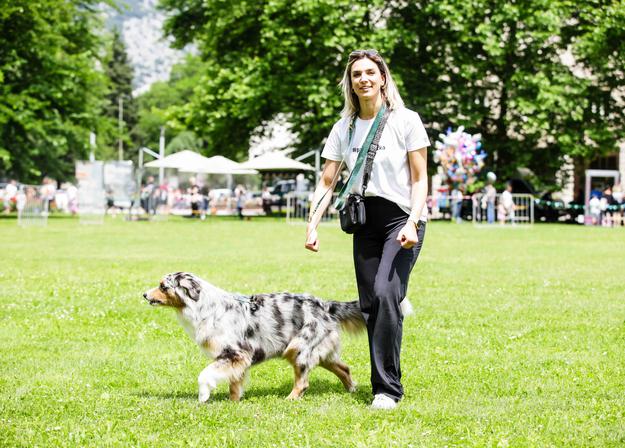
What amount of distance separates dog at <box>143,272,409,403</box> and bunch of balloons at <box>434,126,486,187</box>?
30.1 meters

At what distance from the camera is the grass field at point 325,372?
207 inches

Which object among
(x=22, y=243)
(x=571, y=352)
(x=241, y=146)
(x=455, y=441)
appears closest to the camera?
(x=455, y=441)

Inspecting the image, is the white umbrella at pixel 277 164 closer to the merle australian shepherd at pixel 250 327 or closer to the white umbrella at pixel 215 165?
the white umbrella at pixel 215 165

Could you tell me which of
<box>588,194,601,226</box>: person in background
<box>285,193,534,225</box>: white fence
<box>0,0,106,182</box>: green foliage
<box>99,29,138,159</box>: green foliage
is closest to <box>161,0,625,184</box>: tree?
<box>588,194,601,226</box>: person in background

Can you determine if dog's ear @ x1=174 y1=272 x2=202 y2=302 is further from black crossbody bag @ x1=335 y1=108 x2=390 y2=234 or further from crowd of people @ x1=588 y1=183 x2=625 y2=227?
crowd of people @ x1=588 y1=183 x2=625 y2=227

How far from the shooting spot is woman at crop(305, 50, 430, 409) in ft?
19.3

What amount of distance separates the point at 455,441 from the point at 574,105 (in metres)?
33.5

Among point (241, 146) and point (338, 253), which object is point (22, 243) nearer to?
point (338, 253)

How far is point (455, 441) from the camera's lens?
16.4ft

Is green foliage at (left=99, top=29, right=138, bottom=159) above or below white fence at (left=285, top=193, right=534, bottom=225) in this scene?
above

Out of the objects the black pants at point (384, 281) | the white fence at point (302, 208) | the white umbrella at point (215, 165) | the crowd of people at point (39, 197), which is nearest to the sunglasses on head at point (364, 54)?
the black pants at point (384, 281)

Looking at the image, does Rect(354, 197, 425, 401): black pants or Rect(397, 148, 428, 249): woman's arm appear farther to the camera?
Rect(354, 197, 425, 401): black pants

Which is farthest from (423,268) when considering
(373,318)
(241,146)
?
(241,146)

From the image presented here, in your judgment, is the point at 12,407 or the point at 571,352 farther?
the point at 571,352
